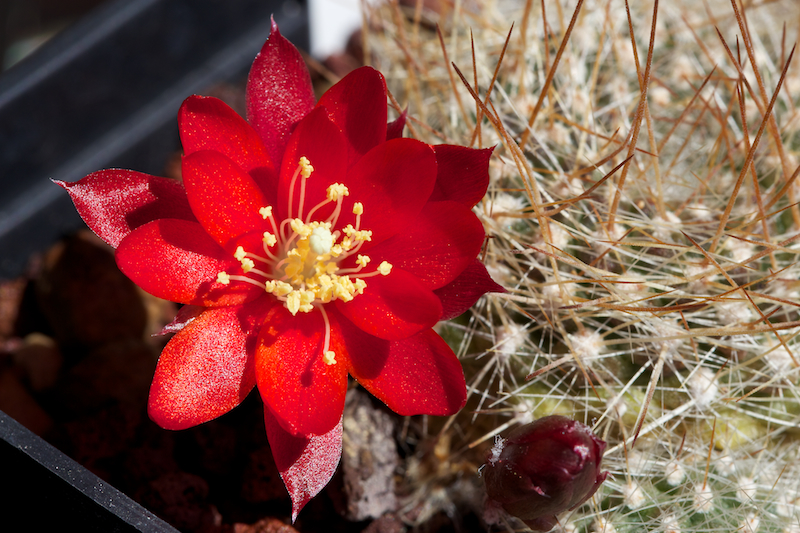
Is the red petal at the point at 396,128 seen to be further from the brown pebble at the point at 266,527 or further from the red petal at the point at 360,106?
the brown pebble at the point at 266,527

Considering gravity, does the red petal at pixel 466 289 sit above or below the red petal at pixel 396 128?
below

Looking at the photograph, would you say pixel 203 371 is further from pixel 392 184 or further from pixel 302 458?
pixel 392 184

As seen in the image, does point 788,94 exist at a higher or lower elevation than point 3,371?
lower

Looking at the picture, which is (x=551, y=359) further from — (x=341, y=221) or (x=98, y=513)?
(x=98, y=513)

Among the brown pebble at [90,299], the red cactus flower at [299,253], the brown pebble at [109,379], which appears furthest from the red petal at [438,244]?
the brown pebble at [90,299]

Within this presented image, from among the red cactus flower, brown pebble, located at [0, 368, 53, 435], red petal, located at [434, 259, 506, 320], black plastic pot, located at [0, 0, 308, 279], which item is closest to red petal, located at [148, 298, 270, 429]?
the red cactus flower

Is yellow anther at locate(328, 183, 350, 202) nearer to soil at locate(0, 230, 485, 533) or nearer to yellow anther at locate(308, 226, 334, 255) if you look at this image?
yellow anther at locate(308, 226, 334, 255)

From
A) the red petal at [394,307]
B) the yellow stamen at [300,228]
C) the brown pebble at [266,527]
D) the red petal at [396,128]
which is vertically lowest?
the brown pebble at [266,527]

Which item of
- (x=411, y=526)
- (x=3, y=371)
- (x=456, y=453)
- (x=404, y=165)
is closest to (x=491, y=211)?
(x=404, y=165)

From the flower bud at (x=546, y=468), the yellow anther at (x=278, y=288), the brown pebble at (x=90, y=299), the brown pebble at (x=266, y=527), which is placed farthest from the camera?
the brown pebble at (x=90, y=299)
